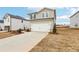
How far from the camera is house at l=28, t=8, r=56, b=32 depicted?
6.98 feet

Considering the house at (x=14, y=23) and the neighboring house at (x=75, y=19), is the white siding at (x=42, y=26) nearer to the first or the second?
the house at (x=14, y=23)

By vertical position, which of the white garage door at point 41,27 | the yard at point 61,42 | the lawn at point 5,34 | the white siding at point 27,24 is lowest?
the yard at point 61,42

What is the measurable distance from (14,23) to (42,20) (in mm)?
426

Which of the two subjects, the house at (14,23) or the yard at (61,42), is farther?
the house at (14,23)

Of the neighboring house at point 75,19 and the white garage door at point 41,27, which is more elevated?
the neighboring house at point 75,19

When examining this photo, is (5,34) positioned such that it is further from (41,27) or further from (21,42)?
(41,27)

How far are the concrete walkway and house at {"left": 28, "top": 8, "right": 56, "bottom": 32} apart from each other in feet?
0.30

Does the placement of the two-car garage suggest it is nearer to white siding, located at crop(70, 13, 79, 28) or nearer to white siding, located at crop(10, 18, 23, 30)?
white siding, located at crop(10, 18, 23, 30)

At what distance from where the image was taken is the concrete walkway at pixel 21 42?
203 cm

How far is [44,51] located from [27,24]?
475 millimetres

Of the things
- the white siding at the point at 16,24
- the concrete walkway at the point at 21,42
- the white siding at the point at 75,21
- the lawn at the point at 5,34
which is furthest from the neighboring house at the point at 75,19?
the lawn at the point at 5,34

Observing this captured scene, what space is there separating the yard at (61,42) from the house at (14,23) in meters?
0.37

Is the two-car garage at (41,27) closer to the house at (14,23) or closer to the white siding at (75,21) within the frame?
the house at (14,23)
